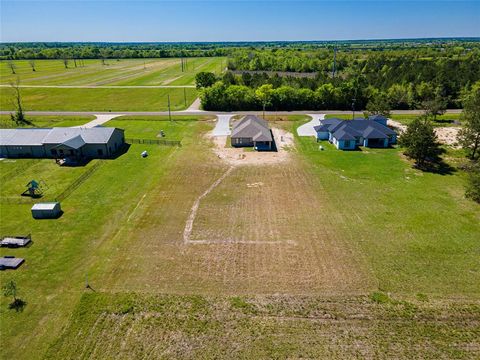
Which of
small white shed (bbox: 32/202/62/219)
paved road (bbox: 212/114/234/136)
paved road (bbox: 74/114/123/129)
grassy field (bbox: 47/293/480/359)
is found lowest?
grassy field (bbox: 47/293/480/359)

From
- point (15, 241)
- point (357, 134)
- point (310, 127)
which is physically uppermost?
point (357, 134)

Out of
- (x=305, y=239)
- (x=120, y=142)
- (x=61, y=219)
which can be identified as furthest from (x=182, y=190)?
(x=120, y=142)

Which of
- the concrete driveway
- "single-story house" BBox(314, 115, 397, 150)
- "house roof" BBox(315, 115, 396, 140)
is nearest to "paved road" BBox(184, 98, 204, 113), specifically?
the concrete driveway

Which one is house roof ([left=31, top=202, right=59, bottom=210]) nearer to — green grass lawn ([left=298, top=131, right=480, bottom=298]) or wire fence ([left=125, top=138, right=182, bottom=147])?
wire fence ([left=125, top=138, right=182, bottom=147])

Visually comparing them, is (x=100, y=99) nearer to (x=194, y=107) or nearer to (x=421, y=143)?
(x=194, y=107)

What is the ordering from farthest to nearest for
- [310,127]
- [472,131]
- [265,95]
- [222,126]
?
[265,95] < [222,126] < [310,127] < [472,131]

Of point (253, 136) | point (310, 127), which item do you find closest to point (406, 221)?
point (253, 136)

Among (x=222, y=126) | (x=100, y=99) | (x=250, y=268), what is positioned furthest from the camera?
(x=100, y=99)
